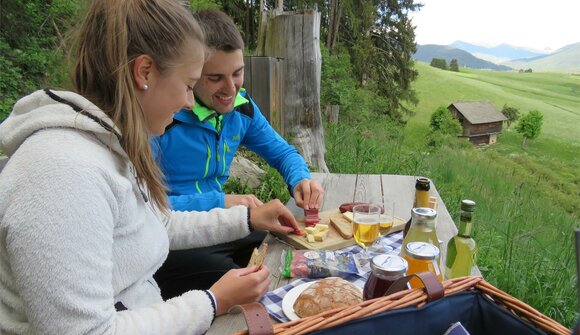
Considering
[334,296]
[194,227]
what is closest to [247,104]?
[194,227]

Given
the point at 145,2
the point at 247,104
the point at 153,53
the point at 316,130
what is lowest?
the point at 316,130

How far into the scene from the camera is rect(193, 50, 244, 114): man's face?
1.98m

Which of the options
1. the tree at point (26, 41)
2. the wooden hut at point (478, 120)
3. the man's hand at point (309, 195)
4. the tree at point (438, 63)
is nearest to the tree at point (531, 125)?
the wooden hut at point (478, 120)

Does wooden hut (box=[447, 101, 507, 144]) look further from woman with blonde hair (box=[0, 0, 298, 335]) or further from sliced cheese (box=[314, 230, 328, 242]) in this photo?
woman with blonde hair (box=[0, 0, 298, 335])

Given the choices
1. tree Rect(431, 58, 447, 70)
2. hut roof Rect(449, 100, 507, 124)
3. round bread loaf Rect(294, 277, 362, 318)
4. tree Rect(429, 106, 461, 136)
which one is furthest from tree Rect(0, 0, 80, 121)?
tree Rect(431, 58, 447, 70)

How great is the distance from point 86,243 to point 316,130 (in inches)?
139

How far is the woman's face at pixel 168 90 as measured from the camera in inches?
44.1

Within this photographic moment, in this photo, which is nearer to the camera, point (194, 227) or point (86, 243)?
point (86, 243)

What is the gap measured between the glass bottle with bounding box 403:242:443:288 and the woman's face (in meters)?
0.77

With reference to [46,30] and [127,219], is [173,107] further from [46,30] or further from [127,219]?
[46,30]

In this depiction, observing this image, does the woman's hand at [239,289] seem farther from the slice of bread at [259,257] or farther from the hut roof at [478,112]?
the hut roof at [478,112]

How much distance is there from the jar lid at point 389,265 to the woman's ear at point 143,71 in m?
0.77

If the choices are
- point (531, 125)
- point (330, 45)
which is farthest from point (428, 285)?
point (531, 125)

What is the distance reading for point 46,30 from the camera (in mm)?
6746
